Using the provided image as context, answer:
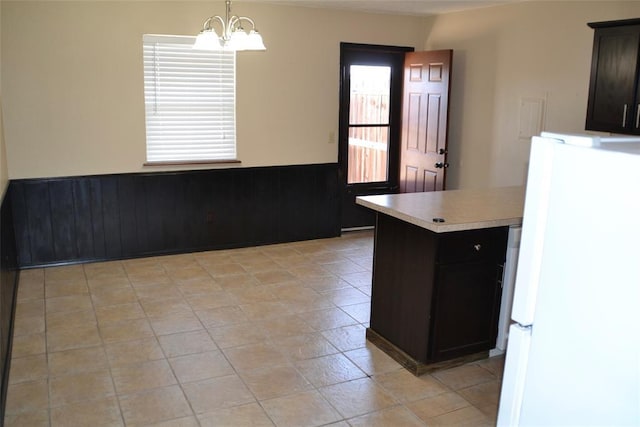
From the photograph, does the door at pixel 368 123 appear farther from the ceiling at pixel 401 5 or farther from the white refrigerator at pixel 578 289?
the white refrigerator at pixel 578 289

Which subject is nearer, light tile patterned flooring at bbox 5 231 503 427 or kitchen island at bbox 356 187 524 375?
light tile patterned flooring at bbox 5 231 503 427

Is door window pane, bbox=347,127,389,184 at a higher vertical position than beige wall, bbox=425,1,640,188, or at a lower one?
lower

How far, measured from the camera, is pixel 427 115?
6078 mm

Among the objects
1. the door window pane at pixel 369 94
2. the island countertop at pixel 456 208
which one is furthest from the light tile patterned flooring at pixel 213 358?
the door window pane at pixel 369 94

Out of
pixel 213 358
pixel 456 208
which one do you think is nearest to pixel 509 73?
pixel 456 208

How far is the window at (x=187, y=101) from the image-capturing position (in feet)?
17.1

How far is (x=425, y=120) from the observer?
6.12 meters

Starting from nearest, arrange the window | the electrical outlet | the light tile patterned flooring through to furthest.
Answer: the light tile patterned flooring → the window → the electrical outlet

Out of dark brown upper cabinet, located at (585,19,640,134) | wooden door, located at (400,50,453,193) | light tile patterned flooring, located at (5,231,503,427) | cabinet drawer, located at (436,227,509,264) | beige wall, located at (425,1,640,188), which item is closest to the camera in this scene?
light tile patterned flooring, located at (5,231,503,427)

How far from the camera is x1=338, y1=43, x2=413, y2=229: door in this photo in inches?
244

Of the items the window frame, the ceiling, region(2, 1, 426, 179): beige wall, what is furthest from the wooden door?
region(2, 1, 426, 179): beige wall

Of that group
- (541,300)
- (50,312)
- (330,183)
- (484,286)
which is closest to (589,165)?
(541,300)

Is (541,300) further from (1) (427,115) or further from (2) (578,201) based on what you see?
(1) (427,115)

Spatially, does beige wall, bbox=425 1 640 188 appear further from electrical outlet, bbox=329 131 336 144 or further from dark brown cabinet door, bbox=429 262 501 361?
dark brown cabinet door, bbox=429 262 501 361
